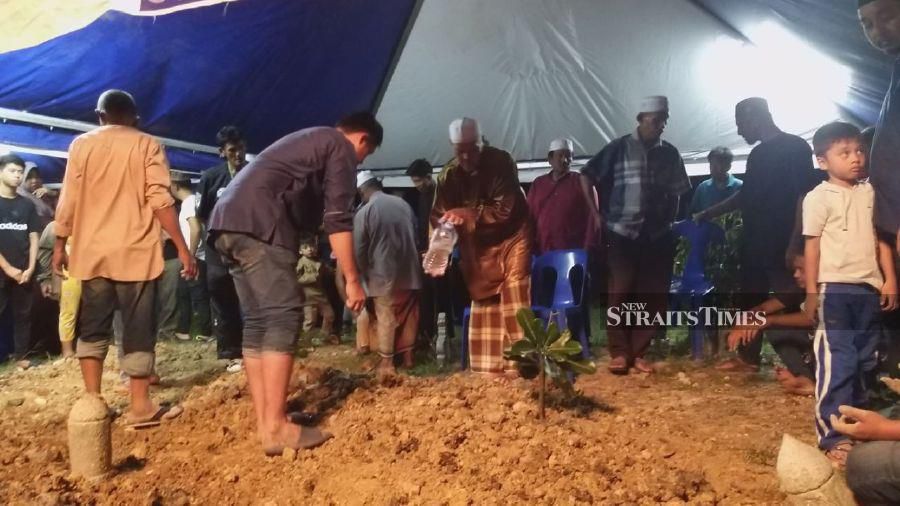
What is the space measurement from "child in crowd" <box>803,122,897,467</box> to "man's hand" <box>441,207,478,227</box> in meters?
1.82

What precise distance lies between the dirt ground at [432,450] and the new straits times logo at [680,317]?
613 millimetres

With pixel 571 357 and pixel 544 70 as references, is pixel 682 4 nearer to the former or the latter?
pixel 544 70

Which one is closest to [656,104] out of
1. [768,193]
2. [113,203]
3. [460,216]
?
[768,193]

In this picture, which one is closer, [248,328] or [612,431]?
[248,328]

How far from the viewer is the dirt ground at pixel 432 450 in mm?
2322

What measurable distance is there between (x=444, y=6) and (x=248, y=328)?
5.29m

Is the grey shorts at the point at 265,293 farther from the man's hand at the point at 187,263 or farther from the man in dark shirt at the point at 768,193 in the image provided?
the man in dark shirt at the point at 768,193

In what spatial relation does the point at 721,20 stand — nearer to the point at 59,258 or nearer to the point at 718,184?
the point at 718,184

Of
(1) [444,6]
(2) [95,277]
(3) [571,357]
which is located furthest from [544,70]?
(2) [95,277]

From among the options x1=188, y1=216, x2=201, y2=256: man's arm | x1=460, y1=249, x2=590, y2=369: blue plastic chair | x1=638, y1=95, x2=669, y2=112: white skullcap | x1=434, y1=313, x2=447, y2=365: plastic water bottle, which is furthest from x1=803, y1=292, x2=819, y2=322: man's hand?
x1=188, y1=216, x2=201, y2=256: man's arm

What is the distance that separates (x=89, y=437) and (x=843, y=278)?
315 cm

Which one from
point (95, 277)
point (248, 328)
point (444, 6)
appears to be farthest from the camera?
point (444, 6)

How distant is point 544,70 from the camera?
710 centimetres

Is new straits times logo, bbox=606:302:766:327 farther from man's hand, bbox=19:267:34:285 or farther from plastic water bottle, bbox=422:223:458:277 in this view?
man's hand, bbox=19:267:34:285
